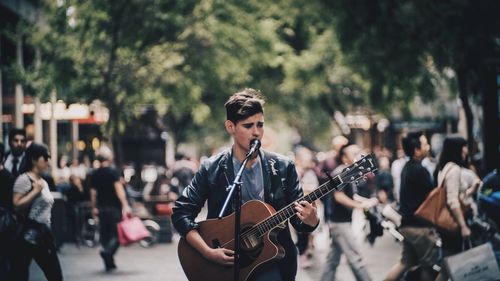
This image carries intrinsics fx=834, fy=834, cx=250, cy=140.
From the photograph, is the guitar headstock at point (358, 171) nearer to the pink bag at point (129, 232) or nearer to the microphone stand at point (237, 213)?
the microphone stand at point (237, 213)

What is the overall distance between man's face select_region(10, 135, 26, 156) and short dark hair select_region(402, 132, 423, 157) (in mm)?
5018

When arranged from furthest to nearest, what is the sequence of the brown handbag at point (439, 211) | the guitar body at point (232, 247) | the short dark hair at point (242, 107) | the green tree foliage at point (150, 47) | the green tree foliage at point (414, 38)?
the green tree foliage at point (150, 47) < the green tree foliage at point (414, 38) < the brown handbag at point (439, 211) < the short dark hair at point (242, 107) < the guitar body at point (232, 247)

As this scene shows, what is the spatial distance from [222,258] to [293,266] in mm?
506

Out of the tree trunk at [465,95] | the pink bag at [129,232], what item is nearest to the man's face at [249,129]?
the pink bag at [129,232]

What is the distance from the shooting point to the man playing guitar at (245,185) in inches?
208

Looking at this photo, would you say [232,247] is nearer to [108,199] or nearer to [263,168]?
[263,168]

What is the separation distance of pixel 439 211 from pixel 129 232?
22.5 feet

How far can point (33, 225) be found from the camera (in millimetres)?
7945

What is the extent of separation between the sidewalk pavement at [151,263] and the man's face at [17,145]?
2.07m

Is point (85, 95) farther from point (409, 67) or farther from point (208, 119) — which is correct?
point (208, 119)

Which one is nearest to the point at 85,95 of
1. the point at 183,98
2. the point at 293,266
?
the point at 183,98

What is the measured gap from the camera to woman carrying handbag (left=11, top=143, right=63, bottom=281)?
7918 millimetres

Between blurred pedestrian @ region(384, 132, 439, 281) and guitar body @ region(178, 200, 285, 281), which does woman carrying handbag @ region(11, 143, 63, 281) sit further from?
blurred pedestrian @ region(384, 132, 439, 281)

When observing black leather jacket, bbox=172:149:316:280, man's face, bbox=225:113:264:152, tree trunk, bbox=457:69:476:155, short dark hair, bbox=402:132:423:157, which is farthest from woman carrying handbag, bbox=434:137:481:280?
tree trunk, bbox=457:69:476:155
